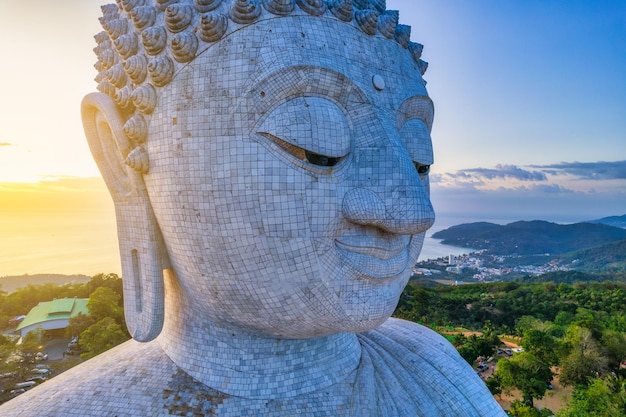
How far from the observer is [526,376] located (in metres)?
16.9

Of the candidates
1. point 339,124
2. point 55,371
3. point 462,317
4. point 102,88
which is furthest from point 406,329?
point 462,317

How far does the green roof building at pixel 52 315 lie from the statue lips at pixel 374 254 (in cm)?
2233

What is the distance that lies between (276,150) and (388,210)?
0.79 m

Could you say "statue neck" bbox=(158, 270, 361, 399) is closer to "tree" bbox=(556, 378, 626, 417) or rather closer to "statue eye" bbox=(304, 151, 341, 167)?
"statue eye" bbox=(304, 151, 341, 167)

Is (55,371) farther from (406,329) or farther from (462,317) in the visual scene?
(462,317)

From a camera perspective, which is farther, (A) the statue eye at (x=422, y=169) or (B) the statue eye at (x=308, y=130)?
(A) the statue eye at (x=422, y=169)

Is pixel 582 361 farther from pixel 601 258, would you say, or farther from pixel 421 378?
pixel 601 258

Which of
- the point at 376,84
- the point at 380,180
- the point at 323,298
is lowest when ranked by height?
the point at 323,298

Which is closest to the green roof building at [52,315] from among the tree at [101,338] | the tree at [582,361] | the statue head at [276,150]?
the tree at [101,338]

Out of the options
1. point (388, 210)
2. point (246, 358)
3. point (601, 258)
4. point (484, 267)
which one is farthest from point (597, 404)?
point (601, 258)

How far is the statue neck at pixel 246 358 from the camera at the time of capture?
3.34 meters

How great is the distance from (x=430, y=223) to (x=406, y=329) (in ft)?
7.18

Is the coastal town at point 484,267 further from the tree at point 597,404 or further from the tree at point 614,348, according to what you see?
the tree at point 597,404

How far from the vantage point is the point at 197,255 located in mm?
2967
